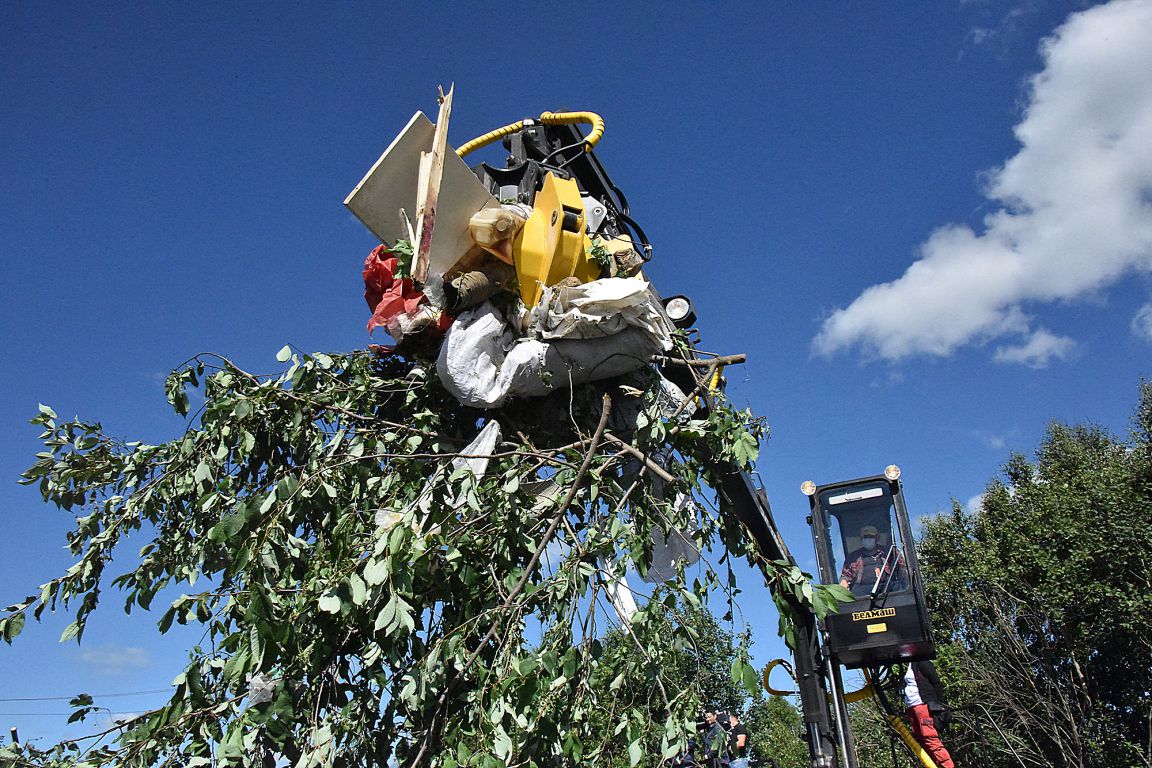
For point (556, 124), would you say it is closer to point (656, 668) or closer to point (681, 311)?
point (681, 311)

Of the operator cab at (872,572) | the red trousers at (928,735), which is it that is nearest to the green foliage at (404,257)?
the operator cab at (872,572)

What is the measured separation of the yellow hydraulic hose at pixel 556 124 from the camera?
14.2 feet

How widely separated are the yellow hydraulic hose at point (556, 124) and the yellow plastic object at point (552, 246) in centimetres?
116

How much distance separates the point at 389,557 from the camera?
234cm

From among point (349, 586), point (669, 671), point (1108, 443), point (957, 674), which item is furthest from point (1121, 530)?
point (349, 586)

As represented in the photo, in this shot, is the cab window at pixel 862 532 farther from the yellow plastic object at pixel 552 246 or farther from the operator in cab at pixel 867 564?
the yellow plastic object at pixel 552 246

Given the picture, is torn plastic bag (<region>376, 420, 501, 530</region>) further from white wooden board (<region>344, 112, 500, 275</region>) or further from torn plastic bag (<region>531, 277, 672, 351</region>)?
white wooden board (<region>344, 112, 500, 275</region>)

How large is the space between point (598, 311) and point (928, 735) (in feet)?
12.5

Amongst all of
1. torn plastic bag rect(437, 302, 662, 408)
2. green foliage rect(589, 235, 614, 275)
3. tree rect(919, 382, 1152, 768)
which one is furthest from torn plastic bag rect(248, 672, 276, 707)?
tree rect(919, 382, 1152, 768)

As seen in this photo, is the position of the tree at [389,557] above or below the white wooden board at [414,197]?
below

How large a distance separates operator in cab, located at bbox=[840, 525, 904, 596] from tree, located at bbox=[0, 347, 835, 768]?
8.58ft

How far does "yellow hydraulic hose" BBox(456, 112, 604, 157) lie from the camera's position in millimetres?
4336

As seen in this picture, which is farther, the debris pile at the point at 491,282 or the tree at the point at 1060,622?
the tree at the point at 1060,622

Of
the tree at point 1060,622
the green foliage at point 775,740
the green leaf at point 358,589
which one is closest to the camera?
the green leaf at point 358,589
